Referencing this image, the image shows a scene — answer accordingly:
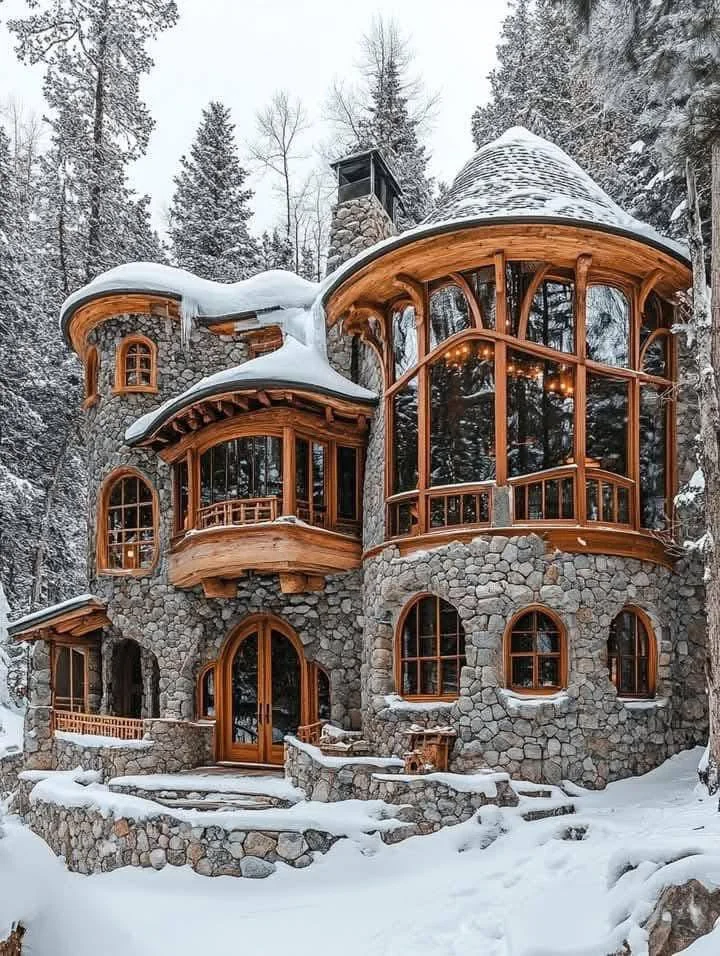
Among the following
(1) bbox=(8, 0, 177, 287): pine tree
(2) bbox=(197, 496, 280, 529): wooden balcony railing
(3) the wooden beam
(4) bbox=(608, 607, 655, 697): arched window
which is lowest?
(4) bbox=(608, 607, 655, 697): arched window

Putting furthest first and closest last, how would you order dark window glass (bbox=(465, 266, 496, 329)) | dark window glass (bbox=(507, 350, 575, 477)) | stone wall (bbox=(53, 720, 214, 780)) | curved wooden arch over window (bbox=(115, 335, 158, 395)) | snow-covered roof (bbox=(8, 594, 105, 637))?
curved wooden arch over window (bbox=(115, 335, 158, 395))
snow-covered roof (bbox=(8, 594, 105, 637))
stone wall (bbox=(53, 720, 214, 780))
dark window glass (bbox=(507, 350, 575, 477))
dark window glass (bbox=(465, 266, 496, 329))

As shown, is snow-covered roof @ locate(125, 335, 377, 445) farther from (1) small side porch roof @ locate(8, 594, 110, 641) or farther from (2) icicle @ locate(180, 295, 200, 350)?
(1) small side porch roof @ locate(8, 594, 110, 641)

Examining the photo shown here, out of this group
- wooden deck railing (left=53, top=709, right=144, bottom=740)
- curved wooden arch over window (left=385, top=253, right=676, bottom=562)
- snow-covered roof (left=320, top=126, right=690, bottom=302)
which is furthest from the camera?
wooden deck railing (left=53, top=709, right=144, bottom=740)

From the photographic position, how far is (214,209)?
1193 inches

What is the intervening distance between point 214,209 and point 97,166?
5212mm

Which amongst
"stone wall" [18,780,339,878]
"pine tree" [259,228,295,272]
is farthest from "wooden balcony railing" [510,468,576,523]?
"pine tree" [259,228,295,272]

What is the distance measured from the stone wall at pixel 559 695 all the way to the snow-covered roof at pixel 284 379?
3201mm

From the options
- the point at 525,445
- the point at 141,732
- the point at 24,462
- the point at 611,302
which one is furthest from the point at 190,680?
the point at 24,462

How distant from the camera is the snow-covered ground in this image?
4.82 metres

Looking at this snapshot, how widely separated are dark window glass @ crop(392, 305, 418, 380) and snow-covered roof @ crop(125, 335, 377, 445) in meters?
0.84

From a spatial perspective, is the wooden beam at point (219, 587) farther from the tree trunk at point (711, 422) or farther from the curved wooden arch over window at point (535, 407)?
the tree trunk at point (711, 422)

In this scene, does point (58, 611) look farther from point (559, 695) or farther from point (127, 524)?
point (559, 695)

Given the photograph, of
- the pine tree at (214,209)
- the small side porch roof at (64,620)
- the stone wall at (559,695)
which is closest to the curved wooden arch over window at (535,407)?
the stone wall at (559,695)

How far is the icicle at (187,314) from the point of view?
704 inches
